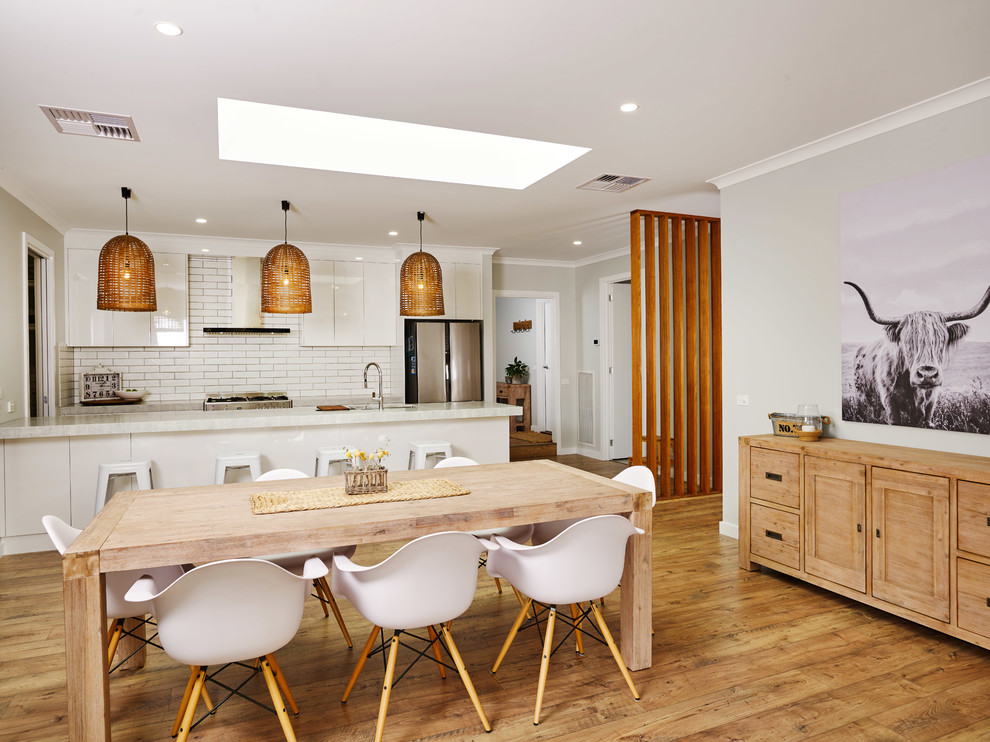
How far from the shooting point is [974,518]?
106 inches

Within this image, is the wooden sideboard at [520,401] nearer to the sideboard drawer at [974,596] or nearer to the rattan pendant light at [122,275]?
the rattan pendant light at [122,275]

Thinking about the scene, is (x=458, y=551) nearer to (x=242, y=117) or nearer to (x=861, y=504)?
(x=861, y=504)

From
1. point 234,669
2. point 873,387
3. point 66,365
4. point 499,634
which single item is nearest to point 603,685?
point 499,634

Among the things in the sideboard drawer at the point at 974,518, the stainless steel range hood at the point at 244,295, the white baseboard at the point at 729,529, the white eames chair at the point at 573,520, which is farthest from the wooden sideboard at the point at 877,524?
the stainless steel range hood at the point at 244,295

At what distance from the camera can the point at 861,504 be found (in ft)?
10.5

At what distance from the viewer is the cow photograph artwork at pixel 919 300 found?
306 centimetres

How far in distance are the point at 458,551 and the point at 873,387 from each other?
2722 mm

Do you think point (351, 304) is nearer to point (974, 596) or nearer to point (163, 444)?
point (163, 444)

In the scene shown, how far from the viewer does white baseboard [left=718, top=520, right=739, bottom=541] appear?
4.56 m

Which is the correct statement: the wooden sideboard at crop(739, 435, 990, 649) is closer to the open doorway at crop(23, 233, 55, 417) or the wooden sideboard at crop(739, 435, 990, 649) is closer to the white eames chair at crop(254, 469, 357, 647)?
the white eames chair at crop(254, 469, 357, 647)

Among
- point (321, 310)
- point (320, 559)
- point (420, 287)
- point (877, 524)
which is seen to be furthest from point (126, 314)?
point (877, 524)

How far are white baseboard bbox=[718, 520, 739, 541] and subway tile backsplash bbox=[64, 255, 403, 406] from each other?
3949mm

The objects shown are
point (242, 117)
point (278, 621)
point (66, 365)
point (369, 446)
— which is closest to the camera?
point (278, 621)

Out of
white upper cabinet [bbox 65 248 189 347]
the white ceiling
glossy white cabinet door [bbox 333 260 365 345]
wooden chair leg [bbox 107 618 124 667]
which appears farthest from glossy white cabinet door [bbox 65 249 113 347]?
wooden chair leg [bbox 107 618 124 667]
